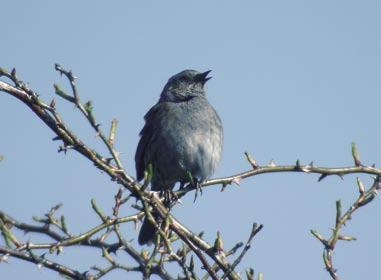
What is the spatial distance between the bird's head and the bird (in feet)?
0.54

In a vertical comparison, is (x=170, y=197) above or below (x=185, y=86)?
below

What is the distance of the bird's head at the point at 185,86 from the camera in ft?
28.7

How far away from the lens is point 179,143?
24.9 feet

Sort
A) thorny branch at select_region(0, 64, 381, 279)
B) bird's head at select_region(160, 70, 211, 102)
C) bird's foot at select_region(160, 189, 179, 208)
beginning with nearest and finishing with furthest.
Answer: thorny branch at select_region(0, 64, 381, 279), bird's foot at select_region(160, 189, 179, 208), bird's head at select_region(160, 70, 211, 102)

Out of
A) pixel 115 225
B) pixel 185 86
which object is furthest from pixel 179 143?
pixel 115 225

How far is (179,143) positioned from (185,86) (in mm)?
1760

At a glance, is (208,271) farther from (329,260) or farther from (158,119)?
(158,119)

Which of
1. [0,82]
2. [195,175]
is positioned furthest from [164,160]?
[0,82]

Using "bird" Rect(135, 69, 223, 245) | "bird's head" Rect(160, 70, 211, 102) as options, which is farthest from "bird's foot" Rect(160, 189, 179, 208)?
"bird's head" Rect(160, 70, 211, 102)

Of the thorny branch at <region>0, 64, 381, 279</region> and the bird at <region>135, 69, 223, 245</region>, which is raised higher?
the bird at <region>135, 69, 223, 245</region>

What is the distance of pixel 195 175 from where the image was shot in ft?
24.9

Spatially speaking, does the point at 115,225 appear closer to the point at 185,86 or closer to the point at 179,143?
the point at 179,143

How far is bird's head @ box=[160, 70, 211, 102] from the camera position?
8750 mm

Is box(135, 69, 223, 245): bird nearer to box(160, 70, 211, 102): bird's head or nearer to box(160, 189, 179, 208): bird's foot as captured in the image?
box(160, 70, 211, 102): bird's head
